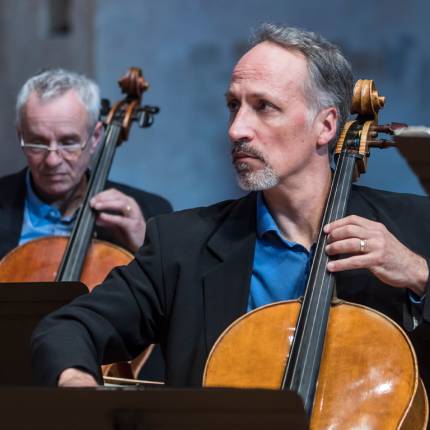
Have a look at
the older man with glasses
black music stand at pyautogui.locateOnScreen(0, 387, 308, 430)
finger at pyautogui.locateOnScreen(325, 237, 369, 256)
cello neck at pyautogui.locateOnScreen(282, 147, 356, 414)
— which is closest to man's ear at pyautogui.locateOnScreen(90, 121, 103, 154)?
the older man with glasses

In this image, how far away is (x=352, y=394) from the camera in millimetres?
1872

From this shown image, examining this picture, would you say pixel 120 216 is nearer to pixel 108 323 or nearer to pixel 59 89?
pixel 59 89

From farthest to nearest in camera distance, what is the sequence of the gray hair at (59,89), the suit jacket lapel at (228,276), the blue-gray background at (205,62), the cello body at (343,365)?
the blue-gray background at (205,62)
the gray hair at (59,89)
the suit jacket lapel at (228,276)
the cello body at (343,365)

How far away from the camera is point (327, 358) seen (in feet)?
6.33

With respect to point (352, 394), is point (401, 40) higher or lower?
higher

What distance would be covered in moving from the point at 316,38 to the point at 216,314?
618 mm

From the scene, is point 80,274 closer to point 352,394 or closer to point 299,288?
point 299,288

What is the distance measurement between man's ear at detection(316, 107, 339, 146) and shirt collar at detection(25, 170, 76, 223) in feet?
3.85

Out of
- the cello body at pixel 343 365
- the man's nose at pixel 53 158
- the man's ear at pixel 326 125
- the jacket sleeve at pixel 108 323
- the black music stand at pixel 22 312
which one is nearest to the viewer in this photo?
the cello body at pixel 343 365

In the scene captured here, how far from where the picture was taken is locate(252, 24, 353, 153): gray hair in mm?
2283

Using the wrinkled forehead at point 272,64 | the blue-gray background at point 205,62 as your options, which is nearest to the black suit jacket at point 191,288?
the wrinkled forehead at point 272,64

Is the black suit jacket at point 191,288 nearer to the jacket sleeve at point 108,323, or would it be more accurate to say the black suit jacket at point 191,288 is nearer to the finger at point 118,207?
the jacket sleeve at point 108,323

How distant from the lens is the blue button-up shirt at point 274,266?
7.28 ft

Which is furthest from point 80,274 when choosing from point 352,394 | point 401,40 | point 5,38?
point 5,38
